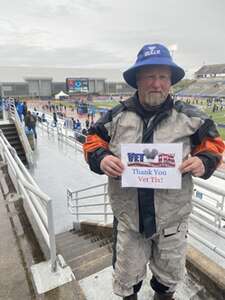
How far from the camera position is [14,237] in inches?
101

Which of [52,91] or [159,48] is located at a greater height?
[52,91]

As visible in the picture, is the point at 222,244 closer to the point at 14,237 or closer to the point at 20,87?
the point at 14,237

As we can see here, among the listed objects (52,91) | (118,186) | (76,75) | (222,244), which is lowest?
(222,244)

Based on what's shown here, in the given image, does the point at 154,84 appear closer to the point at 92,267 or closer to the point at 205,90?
the point at 92,267

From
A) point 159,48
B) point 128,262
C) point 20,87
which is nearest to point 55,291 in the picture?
point 128,262

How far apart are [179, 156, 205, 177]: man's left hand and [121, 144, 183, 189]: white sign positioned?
36 millimetres

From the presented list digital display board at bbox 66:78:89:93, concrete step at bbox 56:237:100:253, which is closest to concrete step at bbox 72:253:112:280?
concrete step at bbox 56:237:100:253

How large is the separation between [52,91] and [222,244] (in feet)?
165

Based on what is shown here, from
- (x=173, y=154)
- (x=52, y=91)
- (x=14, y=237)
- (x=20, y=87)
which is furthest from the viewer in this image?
(x=52, y=91)

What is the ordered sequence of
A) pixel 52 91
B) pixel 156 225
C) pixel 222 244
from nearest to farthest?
pixel 156 225 → pixel 222 244 → pixel 52 91

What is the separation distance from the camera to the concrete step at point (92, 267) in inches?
→ 86.0

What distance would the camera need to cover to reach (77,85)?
163ft

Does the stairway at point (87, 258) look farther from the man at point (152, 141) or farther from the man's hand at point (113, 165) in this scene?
the man's hand at point (113, 165)

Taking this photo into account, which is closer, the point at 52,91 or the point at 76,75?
the point at 52,91
